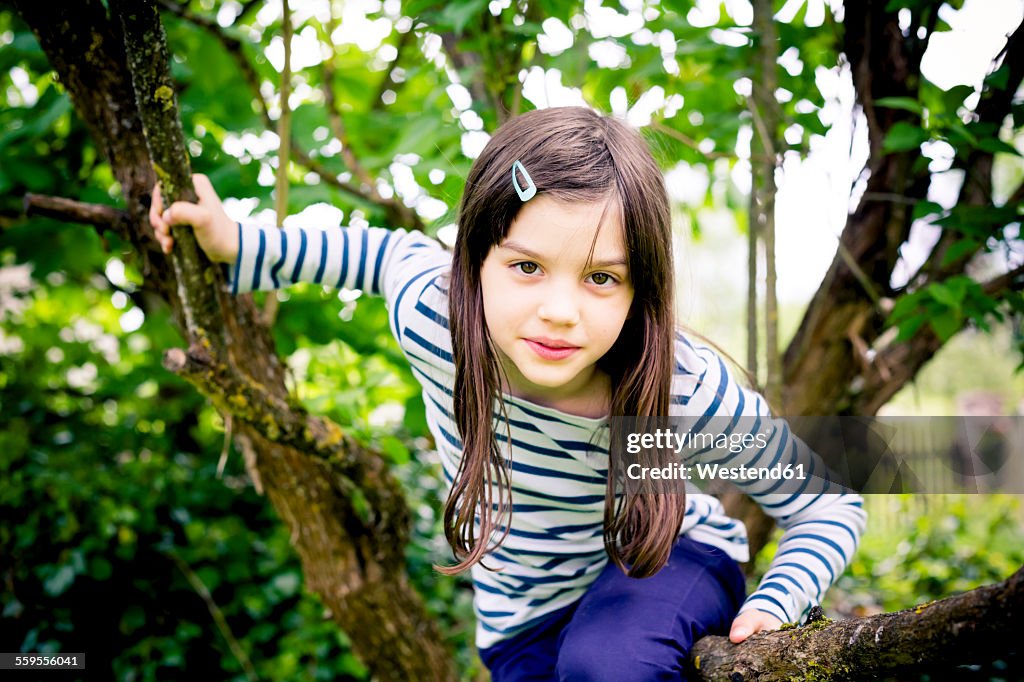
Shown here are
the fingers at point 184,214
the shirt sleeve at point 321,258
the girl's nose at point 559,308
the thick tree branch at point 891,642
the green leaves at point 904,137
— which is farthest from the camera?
the green leaves at point 904,137

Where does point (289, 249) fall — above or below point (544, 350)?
above

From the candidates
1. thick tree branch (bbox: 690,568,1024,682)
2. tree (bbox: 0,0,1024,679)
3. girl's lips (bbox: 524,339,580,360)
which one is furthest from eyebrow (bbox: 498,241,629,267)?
thick tree branch (bbox: 690,568,1024,682)

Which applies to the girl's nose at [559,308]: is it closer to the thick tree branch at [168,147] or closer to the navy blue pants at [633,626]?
the navy blue pants at [633,626]

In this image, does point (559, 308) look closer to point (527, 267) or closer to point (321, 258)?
point (527, 267)

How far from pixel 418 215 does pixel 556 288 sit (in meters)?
0.93

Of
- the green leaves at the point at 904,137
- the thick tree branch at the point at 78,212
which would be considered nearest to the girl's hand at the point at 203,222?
the thick tree branch at the point at 78,212

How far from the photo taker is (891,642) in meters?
0.82

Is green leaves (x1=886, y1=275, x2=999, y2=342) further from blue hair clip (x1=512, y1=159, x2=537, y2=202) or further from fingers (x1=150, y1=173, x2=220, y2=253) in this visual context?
fingers (x1=150, y1=173, x2=220, y2=253)

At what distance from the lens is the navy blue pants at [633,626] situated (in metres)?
1.22

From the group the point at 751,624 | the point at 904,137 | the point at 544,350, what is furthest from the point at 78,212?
the point at 904,137

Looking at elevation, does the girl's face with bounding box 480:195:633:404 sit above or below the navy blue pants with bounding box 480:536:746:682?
above

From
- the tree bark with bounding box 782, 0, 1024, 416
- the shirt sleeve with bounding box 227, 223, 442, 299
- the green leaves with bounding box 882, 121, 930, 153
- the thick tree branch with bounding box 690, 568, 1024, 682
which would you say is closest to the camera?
the thick tree branch with bounding box 690, 568, 1024, 682

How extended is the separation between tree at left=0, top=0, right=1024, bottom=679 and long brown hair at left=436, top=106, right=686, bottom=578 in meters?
0.27

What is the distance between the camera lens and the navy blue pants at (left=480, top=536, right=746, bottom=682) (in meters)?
1.22
